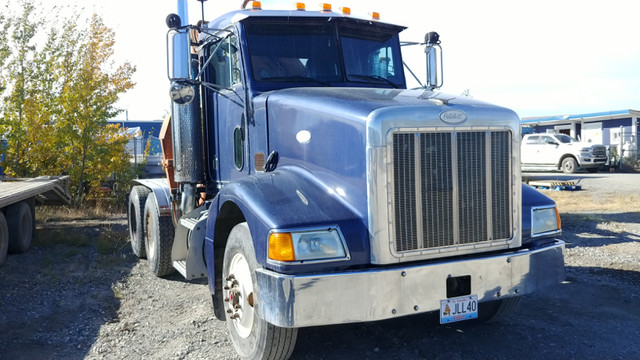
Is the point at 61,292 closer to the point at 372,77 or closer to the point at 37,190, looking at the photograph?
the point at 37,190

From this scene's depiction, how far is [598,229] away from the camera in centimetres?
918

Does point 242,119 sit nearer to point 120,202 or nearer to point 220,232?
point 220,232

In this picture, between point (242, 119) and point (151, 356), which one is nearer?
point (151, 356)

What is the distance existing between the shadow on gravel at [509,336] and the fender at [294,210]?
3.49ft

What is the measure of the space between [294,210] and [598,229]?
7.63m

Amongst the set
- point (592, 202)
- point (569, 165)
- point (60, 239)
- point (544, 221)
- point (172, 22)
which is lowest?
point (592, 202)

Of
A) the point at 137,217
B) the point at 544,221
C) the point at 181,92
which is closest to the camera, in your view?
the point at 544,221

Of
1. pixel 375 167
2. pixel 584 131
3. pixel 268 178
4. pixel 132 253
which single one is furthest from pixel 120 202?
pixel 584 131

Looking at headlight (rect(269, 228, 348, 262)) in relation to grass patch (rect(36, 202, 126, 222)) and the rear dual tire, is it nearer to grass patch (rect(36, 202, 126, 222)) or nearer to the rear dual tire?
the rear dual tire

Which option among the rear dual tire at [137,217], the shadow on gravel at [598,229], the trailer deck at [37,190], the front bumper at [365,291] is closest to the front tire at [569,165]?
the shadow on gravel at [598,229]

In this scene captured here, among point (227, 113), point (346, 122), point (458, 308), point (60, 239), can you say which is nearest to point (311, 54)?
point (227, 113)

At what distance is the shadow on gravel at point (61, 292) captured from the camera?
452 centimetres

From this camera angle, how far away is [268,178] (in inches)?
157

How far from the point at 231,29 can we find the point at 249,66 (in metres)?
0.46
